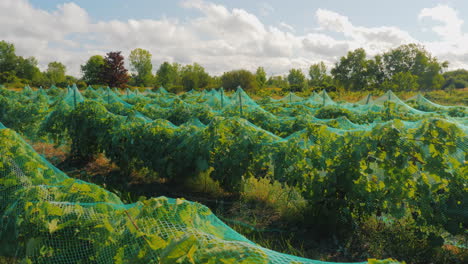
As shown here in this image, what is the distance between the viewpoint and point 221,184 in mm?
4270

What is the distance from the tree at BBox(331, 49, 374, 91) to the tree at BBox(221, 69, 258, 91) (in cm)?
1309

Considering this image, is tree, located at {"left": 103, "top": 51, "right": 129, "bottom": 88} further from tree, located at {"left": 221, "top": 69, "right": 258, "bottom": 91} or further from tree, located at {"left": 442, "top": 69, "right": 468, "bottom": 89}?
tree, located at {"left": 442, "top": 69, "right": 468, "bottom": 89}

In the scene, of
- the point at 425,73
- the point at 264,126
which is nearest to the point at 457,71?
the point at 425,73

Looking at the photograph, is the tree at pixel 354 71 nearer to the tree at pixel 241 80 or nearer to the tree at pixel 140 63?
the tree at pixel 241 80

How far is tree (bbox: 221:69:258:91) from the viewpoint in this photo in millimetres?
44875

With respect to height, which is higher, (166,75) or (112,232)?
(166,75)

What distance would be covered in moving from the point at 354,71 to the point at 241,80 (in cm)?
1802

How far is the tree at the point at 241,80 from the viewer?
44875 mm

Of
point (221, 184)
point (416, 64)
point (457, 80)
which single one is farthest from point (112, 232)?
point (457, 80)

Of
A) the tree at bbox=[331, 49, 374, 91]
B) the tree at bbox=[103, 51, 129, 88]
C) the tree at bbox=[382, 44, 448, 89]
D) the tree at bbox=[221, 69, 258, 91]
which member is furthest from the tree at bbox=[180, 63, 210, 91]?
the tree at bbox=[382, 44, 448, 89]

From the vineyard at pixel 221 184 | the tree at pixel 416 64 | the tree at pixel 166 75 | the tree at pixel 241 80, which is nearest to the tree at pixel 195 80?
the tree at pixel 241 80

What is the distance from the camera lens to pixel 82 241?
1902mm

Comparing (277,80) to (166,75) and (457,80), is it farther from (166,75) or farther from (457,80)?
(457,80)

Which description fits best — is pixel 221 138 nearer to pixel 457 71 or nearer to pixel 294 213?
pixel 294 213
